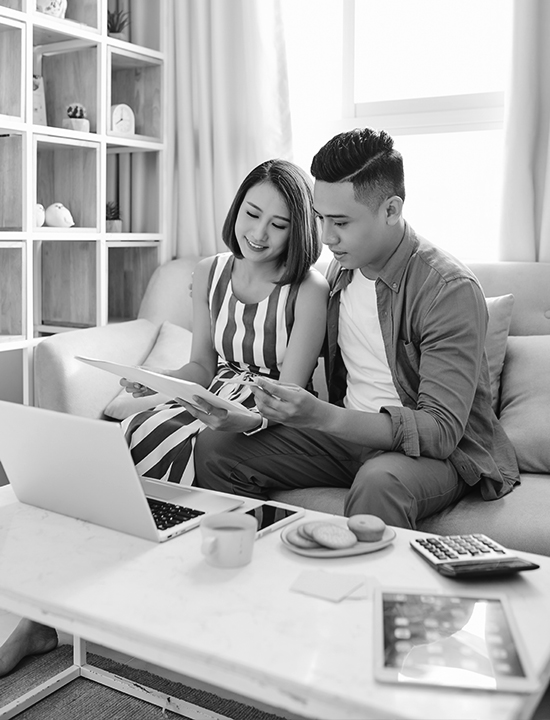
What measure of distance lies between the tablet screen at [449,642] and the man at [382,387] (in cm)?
52

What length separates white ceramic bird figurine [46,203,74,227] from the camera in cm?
265

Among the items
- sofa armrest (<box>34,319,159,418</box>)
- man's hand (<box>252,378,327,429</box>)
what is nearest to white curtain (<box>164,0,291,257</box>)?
sofa armrest (<box>34,319,159,418</box>)

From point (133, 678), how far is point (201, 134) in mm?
1921

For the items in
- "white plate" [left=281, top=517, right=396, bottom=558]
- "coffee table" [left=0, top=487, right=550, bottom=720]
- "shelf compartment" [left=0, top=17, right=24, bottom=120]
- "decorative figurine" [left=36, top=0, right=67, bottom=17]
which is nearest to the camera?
"coffee table" [left=0, top=487, right=550, bottom=720]

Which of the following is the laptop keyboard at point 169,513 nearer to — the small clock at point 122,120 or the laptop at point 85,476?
the laptop at point 85,476

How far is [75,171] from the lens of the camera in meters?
2.77

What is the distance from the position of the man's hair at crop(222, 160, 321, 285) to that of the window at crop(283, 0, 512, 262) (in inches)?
31.2

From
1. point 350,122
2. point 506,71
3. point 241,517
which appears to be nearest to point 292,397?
point 241,517

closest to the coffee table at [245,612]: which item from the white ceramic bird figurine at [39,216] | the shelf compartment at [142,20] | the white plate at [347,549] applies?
the white plate at [347,549]

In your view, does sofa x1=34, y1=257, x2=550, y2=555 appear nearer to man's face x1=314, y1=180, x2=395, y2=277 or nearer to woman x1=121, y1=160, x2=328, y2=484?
woman x1=121, y1=160, x2=328, y2=484

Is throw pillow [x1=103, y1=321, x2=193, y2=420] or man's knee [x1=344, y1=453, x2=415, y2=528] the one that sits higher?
throw pillow [x1=103, y1=321, x2=193, y2=420]

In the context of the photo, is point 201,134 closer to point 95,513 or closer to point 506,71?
point 506,71

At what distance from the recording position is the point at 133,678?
1.66 meters

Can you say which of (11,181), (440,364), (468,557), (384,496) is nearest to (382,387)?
(440,364)
